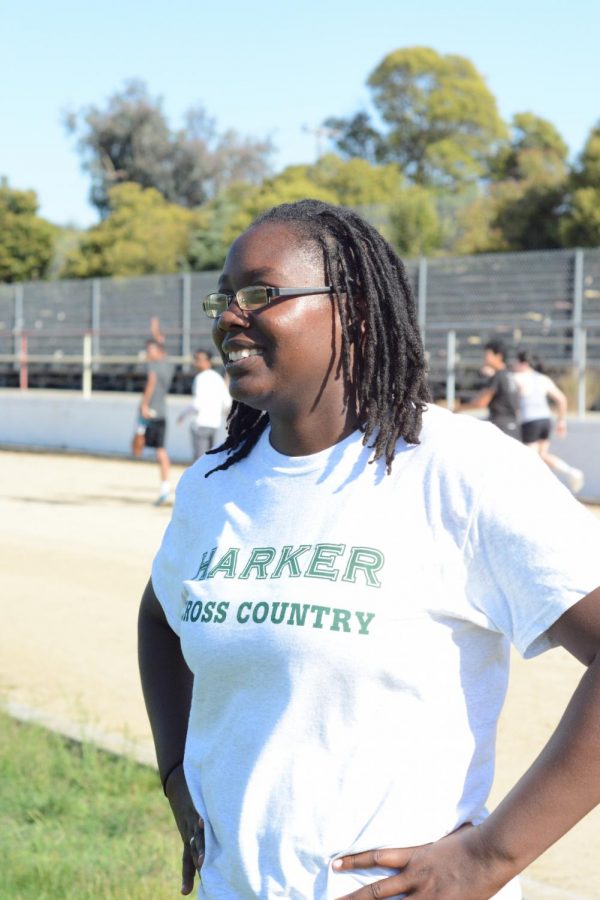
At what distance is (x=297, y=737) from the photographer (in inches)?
71.7

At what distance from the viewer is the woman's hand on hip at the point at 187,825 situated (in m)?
2.04

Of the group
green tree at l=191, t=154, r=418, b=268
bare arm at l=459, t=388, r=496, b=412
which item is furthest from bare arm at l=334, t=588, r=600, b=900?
green tree at l=191, t=154, r=418, b=268

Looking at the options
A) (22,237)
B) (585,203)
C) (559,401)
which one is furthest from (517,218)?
(22,237)

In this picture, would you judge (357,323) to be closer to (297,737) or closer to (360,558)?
(360,558)

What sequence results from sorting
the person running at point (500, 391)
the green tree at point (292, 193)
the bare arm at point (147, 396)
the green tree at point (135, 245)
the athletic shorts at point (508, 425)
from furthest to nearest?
the green tree at point (135, 245) → the green tree at point (292, 193) → the bare arm at point (147, 396) → the person running at point (500, 391) → the athletic shorts at point (508, 425)

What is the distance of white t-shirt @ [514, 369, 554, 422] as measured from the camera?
44.9 ft

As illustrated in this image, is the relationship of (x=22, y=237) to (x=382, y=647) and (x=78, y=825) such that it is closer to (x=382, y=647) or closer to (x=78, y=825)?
(x=78, y=825)

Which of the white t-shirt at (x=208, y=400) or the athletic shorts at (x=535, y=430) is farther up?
the white t-shirt at (x=208, y=400)

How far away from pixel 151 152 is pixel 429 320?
1655 inches

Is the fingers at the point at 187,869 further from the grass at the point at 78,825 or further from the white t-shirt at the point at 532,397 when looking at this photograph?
the white t-shirt at the point at 532,397

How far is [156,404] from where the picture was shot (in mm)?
14023

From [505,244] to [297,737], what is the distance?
3317 centimetres

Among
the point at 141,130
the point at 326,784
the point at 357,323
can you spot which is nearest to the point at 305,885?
the point at 326,784

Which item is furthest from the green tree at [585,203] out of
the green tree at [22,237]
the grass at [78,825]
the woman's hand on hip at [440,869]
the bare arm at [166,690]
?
the woman's hand on hip at [440,869]
